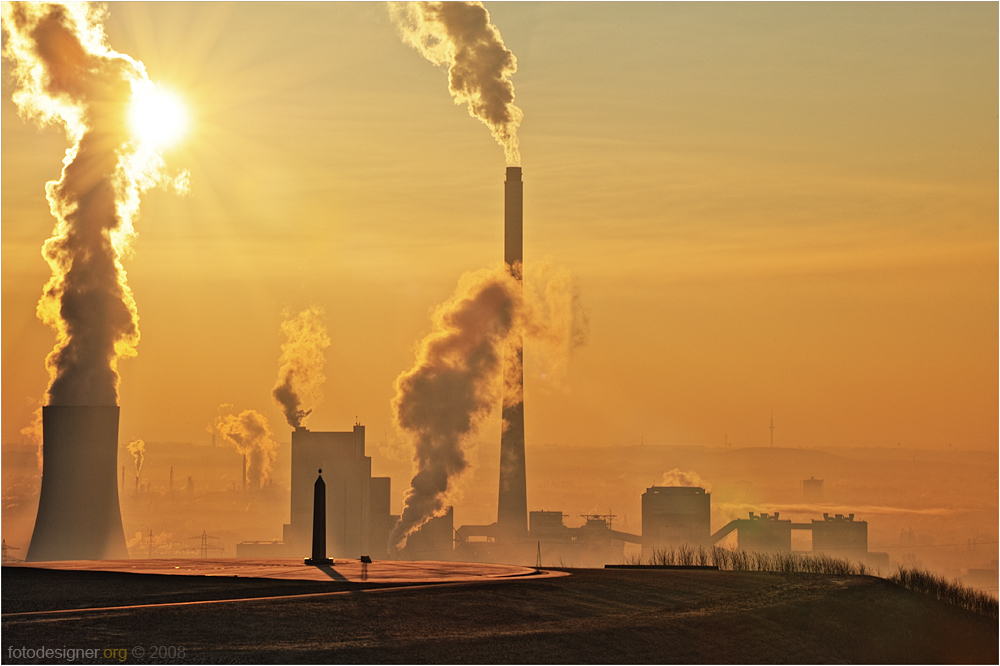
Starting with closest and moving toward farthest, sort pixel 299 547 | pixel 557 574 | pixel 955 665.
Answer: pixel 955 665 → pixel 557 574 → pixel 299 547

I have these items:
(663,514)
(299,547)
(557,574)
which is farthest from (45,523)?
(663,514)

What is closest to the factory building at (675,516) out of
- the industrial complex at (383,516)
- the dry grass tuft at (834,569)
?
the industrial complex at (383,516)

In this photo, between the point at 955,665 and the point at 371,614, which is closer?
the point at 371,614

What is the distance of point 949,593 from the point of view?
77.0ft

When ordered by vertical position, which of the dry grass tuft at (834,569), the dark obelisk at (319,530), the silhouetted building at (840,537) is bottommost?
the silhouetted building at (840,537)

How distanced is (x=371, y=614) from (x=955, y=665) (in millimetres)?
7819

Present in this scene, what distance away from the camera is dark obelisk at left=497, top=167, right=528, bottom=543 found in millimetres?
87188

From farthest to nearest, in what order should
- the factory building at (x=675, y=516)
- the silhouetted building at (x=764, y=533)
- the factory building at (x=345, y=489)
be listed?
the silhouetted building at (x=764, y=533) < the factory building at (x=675, y=516) < the factory building at (x=345, y=489)

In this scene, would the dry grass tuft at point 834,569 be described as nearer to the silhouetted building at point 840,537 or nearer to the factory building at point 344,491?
the factory building at point 344,491

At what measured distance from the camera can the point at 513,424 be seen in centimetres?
9256

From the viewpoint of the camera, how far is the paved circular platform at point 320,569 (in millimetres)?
19453

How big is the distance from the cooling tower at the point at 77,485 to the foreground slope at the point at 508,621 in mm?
35876

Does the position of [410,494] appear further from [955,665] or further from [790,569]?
[955,665]

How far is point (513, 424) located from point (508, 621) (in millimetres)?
77334
